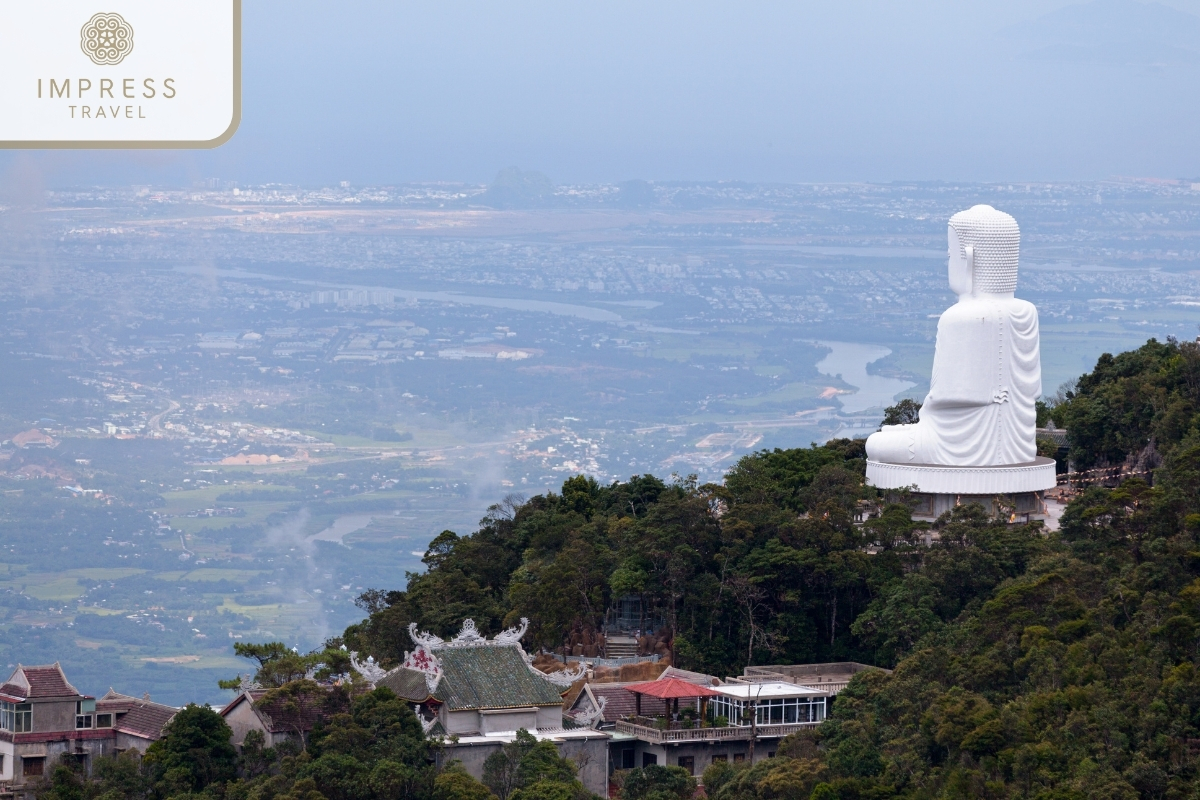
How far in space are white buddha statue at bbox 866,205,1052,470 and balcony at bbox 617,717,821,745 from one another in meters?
6.11

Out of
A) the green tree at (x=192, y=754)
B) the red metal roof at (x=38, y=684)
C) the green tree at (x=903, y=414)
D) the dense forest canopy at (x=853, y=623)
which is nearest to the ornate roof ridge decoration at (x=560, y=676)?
the dense forest canopy at (x=853, y=623)

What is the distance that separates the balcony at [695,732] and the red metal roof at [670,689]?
376mm

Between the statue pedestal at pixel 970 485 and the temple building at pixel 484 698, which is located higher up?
the statue pedestal at pixel 970 485

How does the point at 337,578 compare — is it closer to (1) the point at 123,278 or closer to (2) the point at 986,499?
(1) the point at 123,278

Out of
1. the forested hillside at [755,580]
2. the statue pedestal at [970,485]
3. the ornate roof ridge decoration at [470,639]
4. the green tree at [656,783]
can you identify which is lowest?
the green tree at [656,783]

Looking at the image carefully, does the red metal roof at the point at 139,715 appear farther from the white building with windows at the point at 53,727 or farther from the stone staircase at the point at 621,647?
the stone staircase at the point at 621,647

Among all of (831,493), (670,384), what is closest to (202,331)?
(670,384)

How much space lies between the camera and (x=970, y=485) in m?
32.9

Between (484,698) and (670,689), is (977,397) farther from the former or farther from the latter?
(484,698)

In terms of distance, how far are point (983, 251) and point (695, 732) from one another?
9.58 metres

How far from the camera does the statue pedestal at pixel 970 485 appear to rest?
32.9 metres

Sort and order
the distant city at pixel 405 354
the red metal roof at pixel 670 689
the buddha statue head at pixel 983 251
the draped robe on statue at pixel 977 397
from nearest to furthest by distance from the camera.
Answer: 1. the red metal roof at pixel 670 689
2. the draped robe on statue at pixel 977 397
3. the buddha statue head at pixel 983 251
4. the distant city at pixel 405 354

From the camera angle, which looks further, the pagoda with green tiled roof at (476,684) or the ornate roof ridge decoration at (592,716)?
the ornate roof ridge decoration at (592,716)

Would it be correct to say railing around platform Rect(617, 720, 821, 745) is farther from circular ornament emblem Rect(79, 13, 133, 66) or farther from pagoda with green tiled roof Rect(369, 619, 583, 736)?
circular ornament emblem Rect(79, 13, 133, 66)
